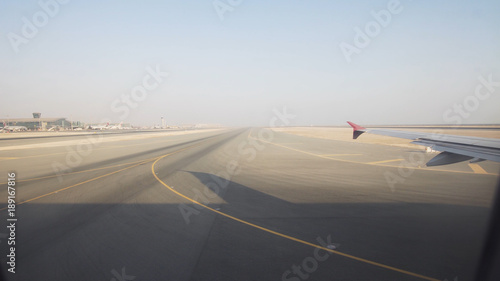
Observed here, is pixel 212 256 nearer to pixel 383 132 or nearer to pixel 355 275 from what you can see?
pixel 355 275

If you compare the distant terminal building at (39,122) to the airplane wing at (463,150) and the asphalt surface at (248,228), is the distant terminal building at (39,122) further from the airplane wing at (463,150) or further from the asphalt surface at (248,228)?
the airplane wing at (463,150)

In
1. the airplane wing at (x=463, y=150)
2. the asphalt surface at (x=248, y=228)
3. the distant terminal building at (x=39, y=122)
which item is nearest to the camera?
the asphalt surface at (x=248, y=228)

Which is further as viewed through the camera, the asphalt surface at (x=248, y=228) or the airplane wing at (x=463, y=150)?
the airplane wing at (x=463, y=150)

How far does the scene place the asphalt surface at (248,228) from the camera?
507 centimetres

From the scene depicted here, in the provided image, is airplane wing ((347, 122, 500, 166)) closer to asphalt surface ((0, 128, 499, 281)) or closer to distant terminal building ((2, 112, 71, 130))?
asphalt surface ((0, 128, 499, 281))

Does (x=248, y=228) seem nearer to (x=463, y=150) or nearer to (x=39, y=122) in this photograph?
(x=463, y=150)

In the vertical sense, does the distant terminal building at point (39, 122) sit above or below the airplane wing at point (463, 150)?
below

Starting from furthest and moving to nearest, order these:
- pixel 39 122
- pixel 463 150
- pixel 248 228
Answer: pixel 39 122 → pixel 248 228 → pixel 463 150

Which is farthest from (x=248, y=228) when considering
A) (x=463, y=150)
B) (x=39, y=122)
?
(x=39, y=122)

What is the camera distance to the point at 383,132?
477 inches

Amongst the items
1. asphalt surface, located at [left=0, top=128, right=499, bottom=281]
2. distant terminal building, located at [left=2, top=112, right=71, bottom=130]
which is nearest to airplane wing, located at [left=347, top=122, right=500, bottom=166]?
asphalt surface, located at [left=0, top=128, right=499, bottom=281]

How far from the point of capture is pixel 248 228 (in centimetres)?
719

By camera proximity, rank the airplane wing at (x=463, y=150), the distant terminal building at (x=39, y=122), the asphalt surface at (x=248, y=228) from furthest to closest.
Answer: the distant terminal building at (x=39, y=122), the airplane wing at (x=463, y=150), the asphalt surface at (x=248, y=228)

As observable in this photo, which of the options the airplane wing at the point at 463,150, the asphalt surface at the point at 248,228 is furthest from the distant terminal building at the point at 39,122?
the airplane wing at the point at 463,150
